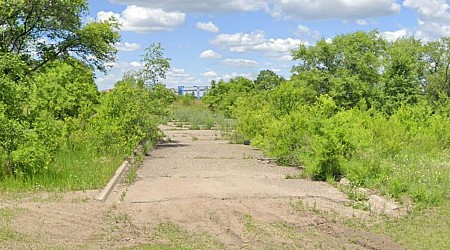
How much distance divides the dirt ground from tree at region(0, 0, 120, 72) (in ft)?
37.6

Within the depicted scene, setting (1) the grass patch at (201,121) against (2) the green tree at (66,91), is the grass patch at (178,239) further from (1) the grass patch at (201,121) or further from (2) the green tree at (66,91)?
(1) the grass patch at (201,121)

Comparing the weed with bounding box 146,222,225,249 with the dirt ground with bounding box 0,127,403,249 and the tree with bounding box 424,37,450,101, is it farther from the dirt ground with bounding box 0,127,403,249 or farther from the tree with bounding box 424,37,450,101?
the tree with bounding box 424,37,450,101

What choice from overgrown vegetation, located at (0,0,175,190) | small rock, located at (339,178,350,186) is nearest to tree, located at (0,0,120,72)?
overgrown vegetation, located at (0,0,175,190)

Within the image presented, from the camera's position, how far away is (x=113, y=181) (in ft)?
44.4

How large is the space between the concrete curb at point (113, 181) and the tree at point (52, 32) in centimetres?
905

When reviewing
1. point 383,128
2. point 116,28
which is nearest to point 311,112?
point 383,128

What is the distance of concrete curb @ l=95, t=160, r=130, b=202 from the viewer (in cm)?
1169

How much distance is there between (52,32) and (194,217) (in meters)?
16.9

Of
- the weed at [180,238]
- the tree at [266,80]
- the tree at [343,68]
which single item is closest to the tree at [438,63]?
the tree at [343,68]

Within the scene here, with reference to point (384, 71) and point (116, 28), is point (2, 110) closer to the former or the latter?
point (116, 28)

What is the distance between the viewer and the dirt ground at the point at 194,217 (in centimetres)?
839

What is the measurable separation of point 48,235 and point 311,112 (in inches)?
363

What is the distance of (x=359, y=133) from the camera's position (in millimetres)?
14984

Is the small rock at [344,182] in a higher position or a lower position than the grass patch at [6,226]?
higher
